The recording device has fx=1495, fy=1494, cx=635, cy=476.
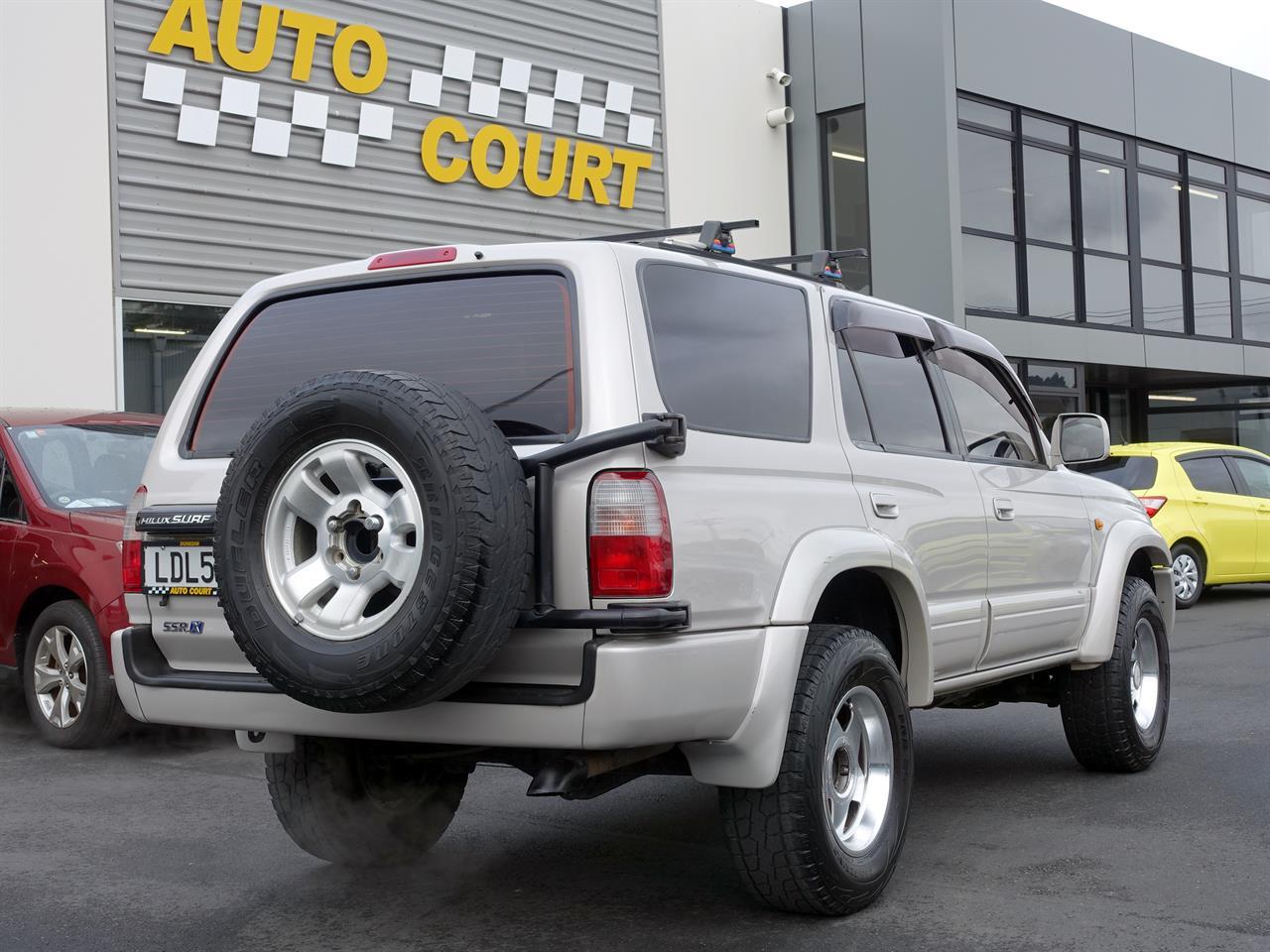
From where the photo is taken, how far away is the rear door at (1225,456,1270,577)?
14211 millimetres

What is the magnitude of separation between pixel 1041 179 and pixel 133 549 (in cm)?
1704

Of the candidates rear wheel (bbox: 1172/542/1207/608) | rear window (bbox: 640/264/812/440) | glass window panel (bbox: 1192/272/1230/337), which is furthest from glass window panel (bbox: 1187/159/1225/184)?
rear window (bbox: 640/264/812/440)

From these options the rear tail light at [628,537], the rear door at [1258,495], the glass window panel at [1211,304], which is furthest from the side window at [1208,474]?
the rear tail light at [628,537]

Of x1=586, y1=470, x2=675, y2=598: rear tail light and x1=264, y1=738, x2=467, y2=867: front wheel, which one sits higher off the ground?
x1=586, y1=470, x2=675, y2=598: rear tail light

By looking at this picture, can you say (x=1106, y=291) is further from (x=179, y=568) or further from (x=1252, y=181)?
(x=179, y=568)

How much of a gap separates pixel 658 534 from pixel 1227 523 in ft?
38.1

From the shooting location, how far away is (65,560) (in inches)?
286

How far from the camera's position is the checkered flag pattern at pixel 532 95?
15.2 m

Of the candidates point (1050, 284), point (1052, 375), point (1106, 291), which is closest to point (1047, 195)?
point (1050, 284)

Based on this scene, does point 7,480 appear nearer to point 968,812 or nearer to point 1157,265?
point 968,812

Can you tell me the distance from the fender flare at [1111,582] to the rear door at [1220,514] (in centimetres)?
728

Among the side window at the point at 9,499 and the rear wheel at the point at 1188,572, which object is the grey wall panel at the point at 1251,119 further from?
the side window at the point at 9,499

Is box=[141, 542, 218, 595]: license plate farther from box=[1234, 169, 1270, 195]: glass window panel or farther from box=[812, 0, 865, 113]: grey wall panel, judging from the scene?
box=[1234, 169, 1270, 195]: glass window panel

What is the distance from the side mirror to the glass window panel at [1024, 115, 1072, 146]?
45.4 feet
